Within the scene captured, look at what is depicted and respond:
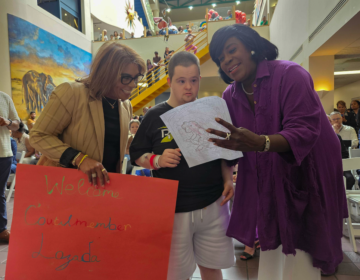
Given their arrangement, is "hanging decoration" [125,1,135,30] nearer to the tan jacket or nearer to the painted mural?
the painted mural

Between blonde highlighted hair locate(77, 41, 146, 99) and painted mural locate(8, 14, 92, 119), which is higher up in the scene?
painted mural locate(8, 14, 92, 119)

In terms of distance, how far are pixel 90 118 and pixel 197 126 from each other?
0.52 meters

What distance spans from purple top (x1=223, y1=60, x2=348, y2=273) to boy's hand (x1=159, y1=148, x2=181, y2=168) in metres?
0.33

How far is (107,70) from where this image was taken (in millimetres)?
1159

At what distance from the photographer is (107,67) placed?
1159mm

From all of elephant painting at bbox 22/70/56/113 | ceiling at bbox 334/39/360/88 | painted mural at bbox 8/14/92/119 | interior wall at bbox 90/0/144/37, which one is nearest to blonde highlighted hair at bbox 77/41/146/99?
ceiling at bbox 334/39/360/88

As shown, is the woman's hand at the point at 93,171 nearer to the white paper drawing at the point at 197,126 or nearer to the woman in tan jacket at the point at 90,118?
the woman in tan jacket at the point at 90,118

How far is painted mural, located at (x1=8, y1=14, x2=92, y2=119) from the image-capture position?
323 inches

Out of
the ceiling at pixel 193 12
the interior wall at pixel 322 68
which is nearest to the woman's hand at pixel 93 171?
the interior wall at pixel 322 68

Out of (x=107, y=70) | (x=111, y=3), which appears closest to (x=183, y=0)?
(x=111, y=3)

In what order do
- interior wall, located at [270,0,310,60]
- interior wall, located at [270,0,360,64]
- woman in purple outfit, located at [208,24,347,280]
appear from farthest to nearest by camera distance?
interior wall, located at [270,0,310,60], interior wall, located at [270,0,360,64], woman in purple outfit, located at [208,24,347,280]

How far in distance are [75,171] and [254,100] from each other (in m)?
0.82

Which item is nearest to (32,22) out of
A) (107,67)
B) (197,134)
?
(107,67)

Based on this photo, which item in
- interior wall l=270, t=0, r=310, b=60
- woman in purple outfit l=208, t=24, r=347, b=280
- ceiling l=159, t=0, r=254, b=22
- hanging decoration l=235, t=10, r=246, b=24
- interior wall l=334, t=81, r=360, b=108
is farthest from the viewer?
ceiling l=159, t=0, r=254, b=22
